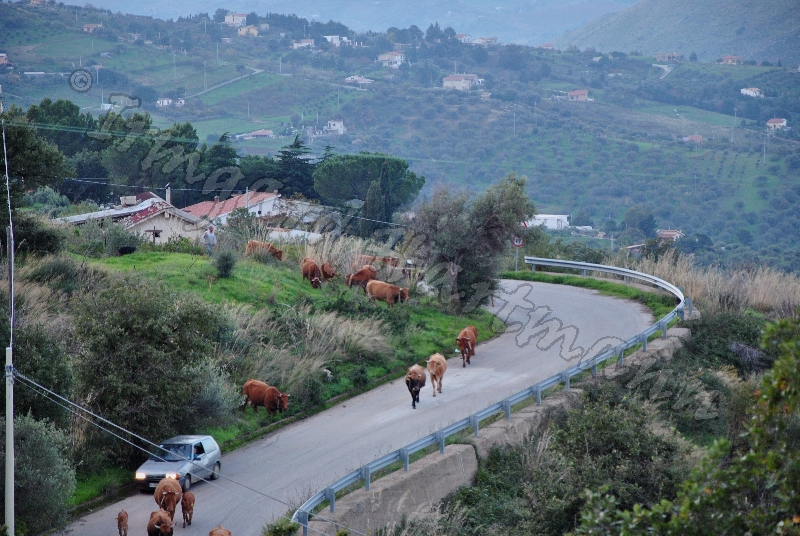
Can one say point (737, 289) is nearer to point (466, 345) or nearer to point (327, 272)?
point (466, 345)

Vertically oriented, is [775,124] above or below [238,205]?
above

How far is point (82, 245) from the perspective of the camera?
30.1 meters

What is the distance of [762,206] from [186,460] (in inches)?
3715

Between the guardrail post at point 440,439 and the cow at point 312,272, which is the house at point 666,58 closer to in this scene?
the cow at point 312,272

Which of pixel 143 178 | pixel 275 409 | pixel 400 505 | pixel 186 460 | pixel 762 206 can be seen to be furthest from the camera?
pixel 762 206

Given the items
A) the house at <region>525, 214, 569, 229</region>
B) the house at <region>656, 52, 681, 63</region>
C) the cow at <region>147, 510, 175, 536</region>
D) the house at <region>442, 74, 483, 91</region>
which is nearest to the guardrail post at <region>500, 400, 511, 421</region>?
the cow at <region>147, 510, 175, 536</region>

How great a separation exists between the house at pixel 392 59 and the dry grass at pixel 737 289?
6158 inches

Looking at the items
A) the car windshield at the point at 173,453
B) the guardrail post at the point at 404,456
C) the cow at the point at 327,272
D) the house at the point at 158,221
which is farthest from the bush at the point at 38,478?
the house at the point at 158,221

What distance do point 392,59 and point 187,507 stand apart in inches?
7288

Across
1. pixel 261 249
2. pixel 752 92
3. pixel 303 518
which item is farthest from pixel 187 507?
pixel 752 92

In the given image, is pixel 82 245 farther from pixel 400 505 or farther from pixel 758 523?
pixel 758 523

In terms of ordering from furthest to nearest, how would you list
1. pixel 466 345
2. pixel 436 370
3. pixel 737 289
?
pixel 737 289 < pixel 466 345 < pixel 436 370

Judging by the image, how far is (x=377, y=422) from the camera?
2030cm

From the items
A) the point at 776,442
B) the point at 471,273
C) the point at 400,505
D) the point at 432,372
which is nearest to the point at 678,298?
the point at 471,273
